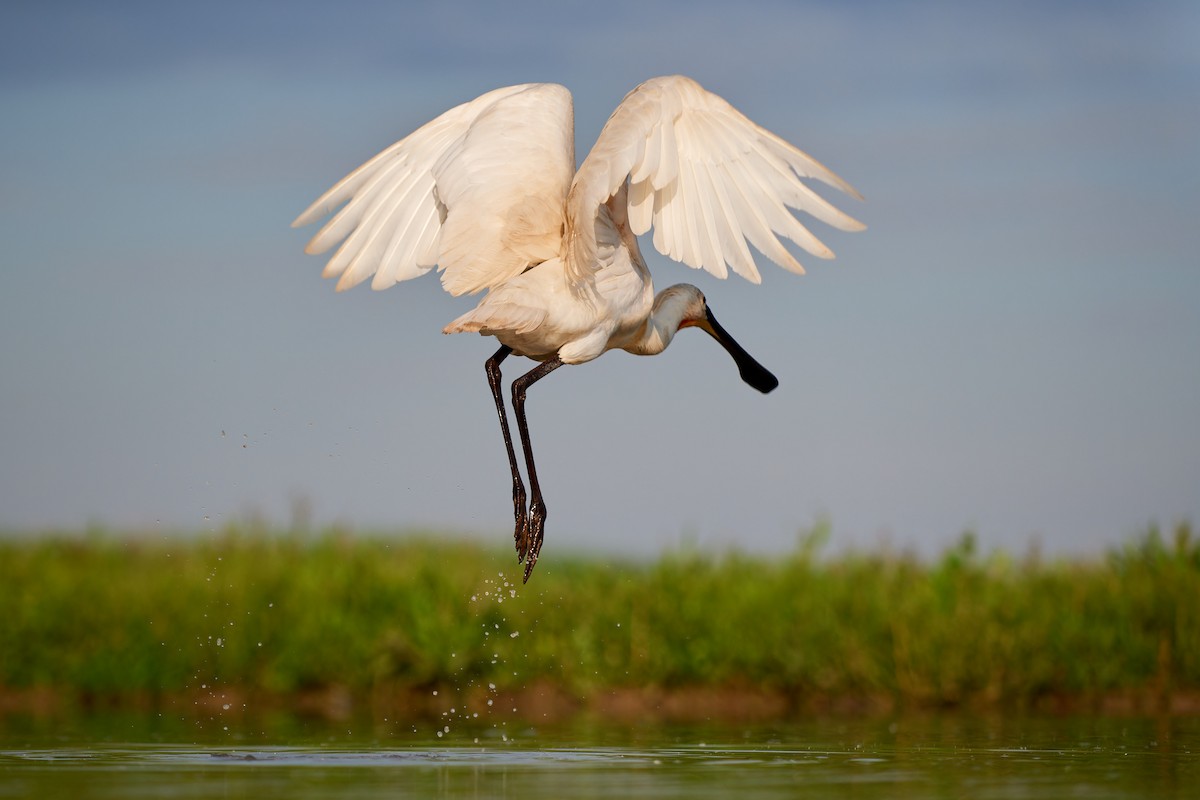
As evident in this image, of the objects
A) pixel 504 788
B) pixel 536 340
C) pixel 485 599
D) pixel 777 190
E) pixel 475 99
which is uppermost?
pixel 475 99

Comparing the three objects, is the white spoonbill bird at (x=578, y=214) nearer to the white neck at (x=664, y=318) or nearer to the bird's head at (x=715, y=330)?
the white neck at (x=664, y=318)

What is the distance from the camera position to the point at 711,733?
29.6 feet

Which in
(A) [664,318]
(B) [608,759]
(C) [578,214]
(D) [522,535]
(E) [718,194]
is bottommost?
(B) [608,759]

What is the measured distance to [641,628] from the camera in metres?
11.0

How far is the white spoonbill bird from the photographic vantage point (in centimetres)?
726

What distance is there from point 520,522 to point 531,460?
12.4 inches

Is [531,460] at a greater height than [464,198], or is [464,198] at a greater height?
[464,198]

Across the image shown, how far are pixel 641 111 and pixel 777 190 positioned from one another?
727 mm

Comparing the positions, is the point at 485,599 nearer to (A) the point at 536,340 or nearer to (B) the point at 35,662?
(B) the point at 35,662

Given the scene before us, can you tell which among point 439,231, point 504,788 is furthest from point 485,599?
point 504,788

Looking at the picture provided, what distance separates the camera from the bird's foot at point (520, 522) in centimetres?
815

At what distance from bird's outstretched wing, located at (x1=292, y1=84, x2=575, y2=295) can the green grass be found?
10.4ft

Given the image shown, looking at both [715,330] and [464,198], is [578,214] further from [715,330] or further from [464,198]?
[715,330]

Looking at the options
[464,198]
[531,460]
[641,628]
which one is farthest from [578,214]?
[641,628]
